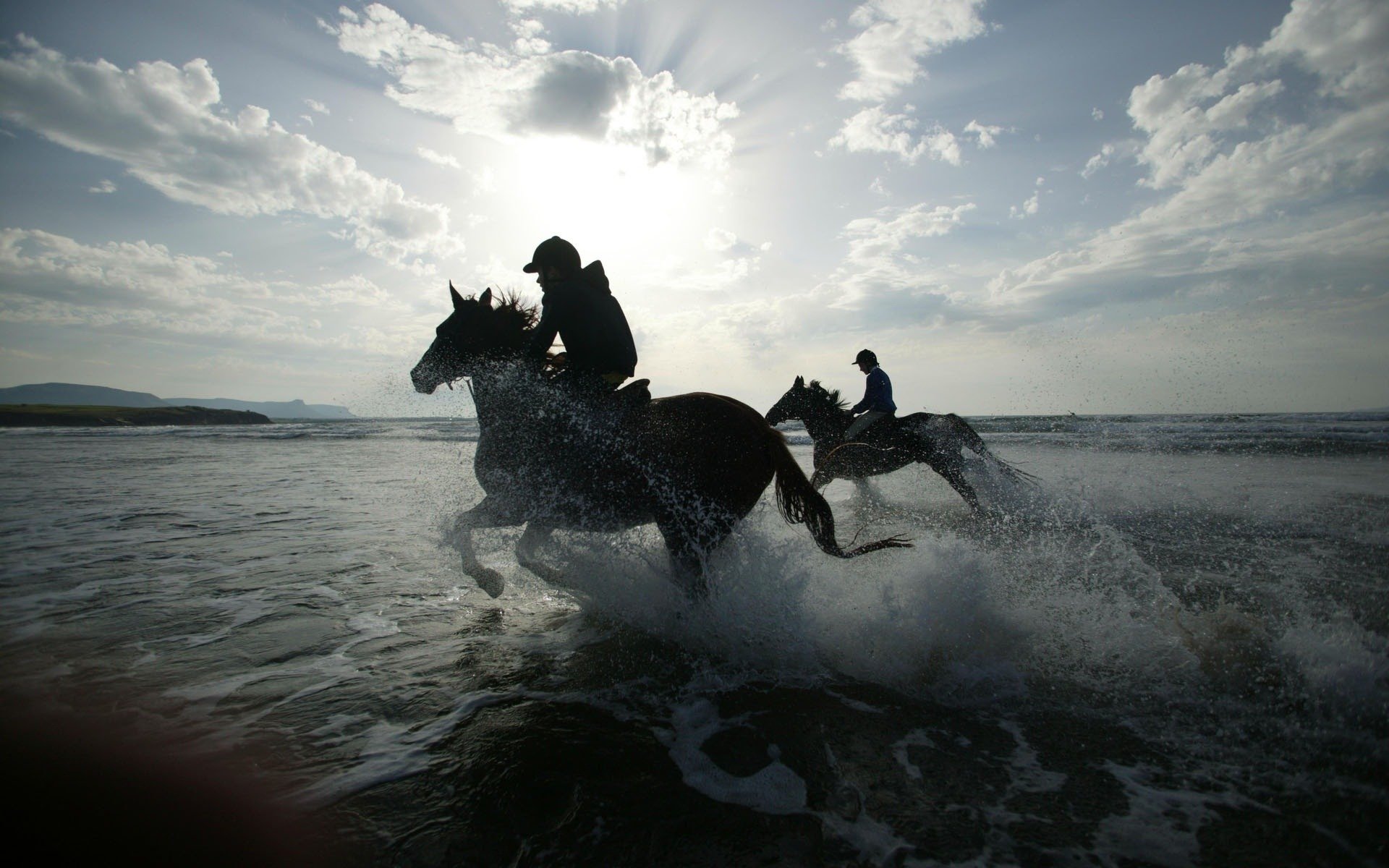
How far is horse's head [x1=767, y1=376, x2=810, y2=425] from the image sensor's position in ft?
26.4

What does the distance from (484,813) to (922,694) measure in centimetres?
221

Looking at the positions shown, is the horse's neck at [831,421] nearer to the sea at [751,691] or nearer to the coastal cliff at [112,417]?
the sea at [751,691]

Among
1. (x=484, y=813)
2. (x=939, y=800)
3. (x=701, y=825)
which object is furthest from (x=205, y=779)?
(x=939, y=800)

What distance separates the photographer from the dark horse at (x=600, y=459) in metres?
3.83

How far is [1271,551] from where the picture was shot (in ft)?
19.0

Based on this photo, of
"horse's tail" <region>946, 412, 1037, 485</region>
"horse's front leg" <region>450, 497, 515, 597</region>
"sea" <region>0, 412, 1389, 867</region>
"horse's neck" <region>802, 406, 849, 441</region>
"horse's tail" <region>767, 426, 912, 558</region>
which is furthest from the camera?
"horse's neck" <region>802, 406, 849, 441</region>

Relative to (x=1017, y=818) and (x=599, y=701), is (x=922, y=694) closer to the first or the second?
(x=1017, y=818)

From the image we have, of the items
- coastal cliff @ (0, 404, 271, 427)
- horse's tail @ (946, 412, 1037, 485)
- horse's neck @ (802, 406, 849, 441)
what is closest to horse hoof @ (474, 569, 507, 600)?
horse's neck @ (802, 406, 849, 441)

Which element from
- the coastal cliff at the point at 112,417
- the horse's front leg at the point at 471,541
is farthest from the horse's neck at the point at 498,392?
the coastal cliff at the point at 112,417

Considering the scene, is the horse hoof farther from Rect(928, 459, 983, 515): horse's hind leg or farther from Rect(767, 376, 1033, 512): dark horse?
Rect(928, 459, 983, 515): horse's hind leg

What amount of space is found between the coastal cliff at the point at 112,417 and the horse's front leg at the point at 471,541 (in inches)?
1927

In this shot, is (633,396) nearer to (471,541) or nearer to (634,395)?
(634,395)

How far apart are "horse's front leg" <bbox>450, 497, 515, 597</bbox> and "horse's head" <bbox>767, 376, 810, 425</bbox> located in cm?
458

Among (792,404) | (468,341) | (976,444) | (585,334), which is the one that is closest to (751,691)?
(585,334)
